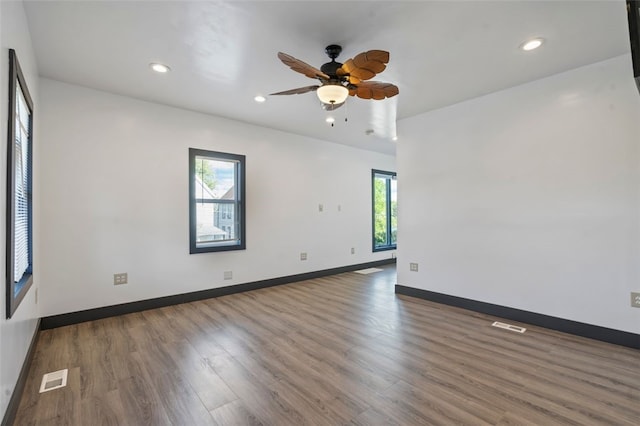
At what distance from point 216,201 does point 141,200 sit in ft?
3.29

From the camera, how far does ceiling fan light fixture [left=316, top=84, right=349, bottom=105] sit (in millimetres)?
2340

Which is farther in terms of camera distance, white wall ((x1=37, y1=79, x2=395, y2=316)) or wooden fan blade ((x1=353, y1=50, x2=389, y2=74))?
white wall ((x1=37, y1=79, x2=395, y2=316))

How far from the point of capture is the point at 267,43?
2.49 metres

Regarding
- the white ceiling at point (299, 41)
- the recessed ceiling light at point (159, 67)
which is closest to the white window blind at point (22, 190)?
the white ceiling at point (299, 41)

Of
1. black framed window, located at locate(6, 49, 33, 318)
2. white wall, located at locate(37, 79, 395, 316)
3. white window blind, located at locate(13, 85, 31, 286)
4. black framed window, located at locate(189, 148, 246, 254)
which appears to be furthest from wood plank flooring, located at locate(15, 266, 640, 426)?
black framed window, located at locate(189, 148, 246, 254)

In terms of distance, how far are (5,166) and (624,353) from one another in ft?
15.5

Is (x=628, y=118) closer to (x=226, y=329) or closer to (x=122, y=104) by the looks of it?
(x=226, y=329)

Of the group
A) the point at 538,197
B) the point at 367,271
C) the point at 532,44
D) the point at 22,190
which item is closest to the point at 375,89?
the point at 532,44

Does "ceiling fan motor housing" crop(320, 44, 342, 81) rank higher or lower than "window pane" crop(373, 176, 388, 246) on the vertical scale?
higher

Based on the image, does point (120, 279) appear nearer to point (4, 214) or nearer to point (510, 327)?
point (4, 214)

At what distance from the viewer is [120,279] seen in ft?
11.8

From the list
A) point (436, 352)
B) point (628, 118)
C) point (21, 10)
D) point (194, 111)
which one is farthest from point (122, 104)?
point (628, 118)

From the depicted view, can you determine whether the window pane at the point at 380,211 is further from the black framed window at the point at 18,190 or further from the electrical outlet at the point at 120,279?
the black framed window at the point at 18,190

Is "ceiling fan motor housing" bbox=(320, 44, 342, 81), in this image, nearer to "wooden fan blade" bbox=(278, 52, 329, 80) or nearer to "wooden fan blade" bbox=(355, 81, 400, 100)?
"wooden fan blade" bbox=(278, 52, 329, 80)
